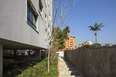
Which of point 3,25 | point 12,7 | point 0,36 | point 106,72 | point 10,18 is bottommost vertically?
point 106,72

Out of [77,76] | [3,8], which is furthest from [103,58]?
[3,8]

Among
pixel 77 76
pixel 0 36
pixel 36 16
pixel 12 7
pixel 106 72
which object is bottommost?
pixel 77 76

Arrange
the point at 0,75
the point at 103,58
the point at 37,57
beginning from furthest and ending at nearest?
the point at 37,57, the point at 0,75, the point at 103,58

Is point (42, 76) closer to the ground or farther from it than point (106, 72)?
closer to the ground

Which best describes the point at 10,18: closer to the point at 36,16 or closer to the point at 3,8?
the point at 3,8

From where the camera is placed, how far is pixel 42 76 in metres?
5.22

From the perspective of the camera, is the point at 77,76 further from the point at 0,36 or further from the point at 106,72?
the point at 0,36

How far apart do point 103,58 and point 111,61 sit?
0.54 metres

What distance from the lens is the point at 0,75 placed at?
13.9 feet

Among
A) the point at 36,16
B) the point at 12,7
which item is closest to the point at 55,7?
the point at 36,16

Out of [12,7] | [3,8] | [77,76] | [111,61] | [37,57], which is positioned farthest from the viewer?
[37,57]

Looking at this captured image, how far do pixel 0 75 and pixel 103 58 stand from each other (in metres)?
4.39

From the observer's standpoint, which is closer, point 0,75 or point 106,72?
point 106,72

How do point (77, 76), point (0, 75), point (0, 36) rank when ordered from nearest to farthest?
point (0, 36) → point (0, 75) → point (77, 76)
